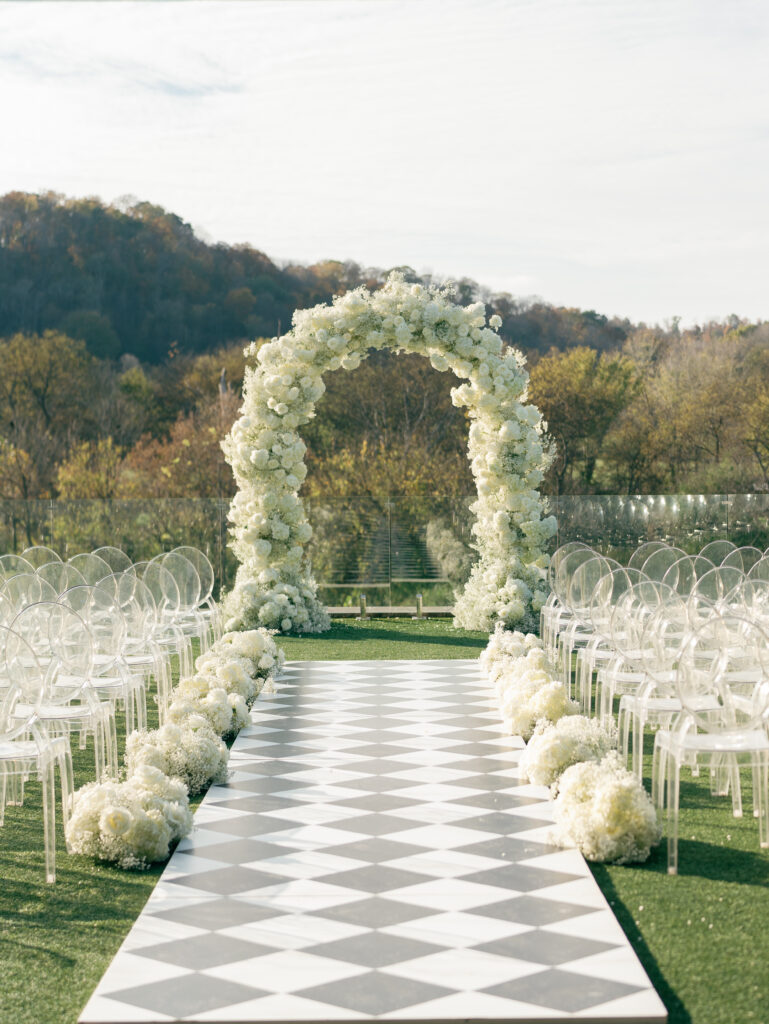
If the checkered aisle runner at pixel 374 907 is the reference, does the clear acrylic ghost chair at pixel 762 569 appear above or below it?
above

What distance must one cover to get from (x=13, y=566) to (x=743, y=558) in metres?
6.49

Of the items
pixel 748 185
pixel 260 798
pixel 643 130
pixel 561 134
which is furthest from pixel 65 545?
pixel 748 185

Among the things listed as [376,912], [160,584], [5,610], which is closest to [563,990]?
[376,912]

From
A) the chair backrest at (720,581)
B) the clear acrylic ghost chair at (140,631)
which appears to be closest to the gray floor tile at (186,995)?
the clear acrylic ghost chair at (140,631)

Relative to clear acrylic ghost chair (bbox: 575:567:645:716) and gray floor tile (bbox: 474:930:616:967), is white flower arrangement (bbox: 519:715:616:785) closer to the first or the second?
clear acrylic ghost chair (bbox: 575:567:645:716)

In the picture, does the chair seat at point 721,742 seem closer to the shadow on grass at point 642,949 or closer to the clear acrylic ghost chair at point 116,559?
the shadow on grass at point 642,949

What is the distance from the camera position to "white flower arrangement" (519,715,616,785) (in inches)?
215

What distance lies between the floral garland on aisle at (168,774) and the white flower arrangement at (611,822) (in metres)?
1.58

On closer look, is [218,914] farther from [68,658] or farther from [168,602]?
[168,602]

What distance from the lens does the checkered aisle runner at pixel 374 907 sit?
10.5 feet

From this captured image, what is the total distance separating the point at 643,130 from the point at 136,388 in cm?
1627

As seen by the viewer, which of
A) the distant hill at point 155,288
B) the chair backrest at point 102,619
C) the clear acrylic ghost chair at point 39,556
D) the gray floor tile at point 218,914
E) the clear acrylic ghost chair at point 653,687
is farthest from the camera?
the distant hill at point 155,288

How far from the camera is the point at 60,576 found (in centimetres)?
859

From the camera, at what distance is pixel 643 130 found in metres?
16.1
